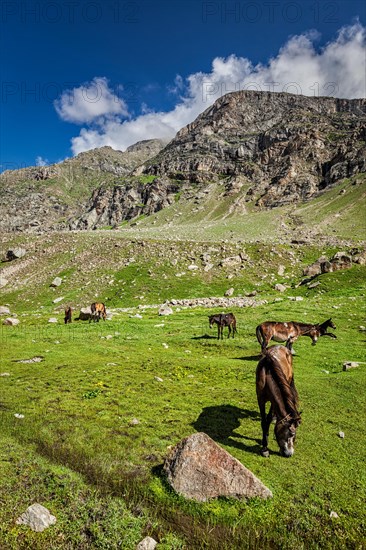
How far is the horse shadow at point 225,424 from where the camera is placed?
9.52 meters

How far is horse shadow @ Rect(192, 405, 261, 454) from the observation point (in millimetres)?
9523

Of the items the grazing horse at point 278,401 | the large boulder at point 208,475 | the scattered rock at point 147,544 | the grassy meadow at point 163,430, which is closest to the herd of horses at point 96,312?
the grassy meadow at point 163,430

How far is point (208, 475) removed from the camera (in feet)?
24.3

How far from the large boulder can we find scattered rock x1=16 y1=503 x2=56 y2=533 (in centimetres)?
277

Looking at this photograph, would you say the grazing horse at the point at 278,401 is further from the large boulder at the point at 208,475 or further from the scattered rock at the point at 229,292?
the scattered rock at the point at 229,292

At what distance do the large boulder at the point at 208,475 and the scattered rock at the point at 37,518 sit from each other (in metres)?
2.77

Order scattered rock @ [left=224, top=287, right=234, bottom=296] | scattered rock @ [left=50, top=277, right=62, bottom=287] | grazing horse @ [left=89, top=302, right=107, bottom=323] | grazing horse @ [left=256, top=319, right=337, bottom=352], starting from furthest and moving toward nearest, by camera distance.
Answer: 1. scattered rock @ [left=50, top=277, right=62, bottom=287]
2. scattered rock @ [left=224, top=287, right=234, bottom=296]
3. grazing horse @ [left=89, top=302, right=107, bottom=323]
4. grazing horse @ [left=256, top=319, right=337, bottom=352]

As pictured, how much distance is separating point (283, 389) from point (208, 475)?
3269 millimetres

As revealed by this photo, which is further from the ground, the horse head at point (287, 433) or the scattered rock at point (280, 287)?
the scattered rock at point (280, 287)

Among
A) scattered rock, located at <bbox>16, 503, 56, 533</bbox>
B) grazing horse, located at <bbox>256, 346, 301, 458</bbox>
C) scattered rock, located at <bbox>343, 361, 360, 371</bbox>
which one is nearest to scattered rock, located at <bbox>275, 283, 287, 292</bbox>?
scattered rock, located at <bbox>343, 361, 360, 371</bbox>

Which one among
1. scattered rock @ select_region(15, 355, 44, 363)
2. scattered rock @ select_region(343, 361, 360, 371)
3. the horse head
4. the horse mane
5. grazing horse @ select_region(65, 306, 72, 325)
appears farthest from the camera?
grazing horse @ select_region(65, 306, 72, 325)

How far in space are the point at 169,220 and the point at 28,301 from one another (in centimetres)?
13663

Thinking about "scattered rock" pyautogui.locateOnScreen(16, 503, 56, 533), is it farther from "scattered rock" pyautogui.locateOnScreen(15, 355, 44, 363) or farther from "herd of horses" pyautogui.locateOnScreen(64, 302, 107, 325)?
"herd of horses" pyautogui.locateOnScreen(64, 302, 107, 325)

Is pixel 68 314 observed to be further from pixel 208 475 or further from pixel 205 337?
pixel 208 475
